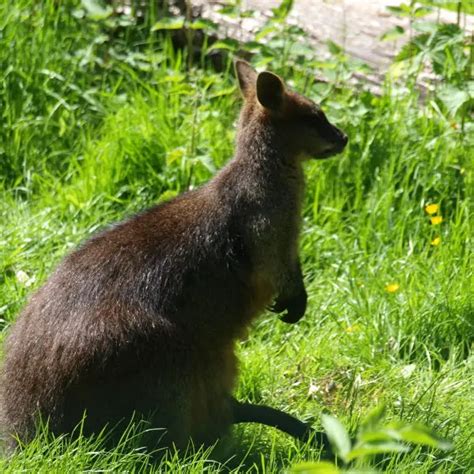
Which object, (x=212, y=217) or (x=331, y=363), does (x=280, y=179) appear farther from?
(x=331, y=363)

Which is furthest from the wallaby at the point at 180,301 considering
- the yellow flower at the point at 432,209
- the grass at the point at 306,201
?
the yellow flower at the point at 432,209

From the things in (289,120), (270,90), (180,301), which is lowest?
(180,301)

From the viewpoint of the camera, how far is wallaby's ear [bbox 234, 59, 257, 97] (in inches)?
201

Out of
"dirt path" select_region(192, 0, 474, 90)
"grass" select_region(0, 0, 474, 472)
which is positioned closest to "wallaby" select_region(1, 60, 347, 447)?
"grass" select_region(0, 0, 474, 472)

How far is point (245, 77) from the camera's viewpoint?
516 centimetres

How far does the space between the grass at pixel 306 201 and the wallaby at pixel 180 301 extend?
27cm

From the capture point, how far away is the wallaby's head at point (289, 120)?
482cm

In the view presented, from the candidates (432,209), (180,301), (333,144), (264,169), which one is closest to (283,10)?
(432,209)

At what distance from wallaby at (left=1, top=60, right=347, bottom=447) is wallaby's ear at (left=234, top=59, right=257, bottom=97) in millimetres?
137

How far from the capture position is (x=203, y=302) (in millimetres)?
4387

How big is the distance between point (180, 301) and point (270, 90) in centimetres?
104

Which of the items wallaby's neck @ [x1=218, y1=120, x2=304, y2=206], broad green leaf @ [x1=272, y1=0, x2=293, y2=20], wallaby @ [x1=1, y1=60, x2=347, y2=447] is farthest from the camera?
broad green leaf @ [x1=272, y1=0, x2=293, y2=20]

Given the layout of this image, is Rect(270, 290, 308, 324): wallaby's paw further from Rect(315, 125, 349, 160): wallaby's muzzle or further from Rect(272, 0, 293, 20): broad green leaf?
Rect(272, 0, 293, 20): broad green leaf

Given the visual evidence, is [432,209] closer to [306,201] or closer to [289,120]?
[306,201]
